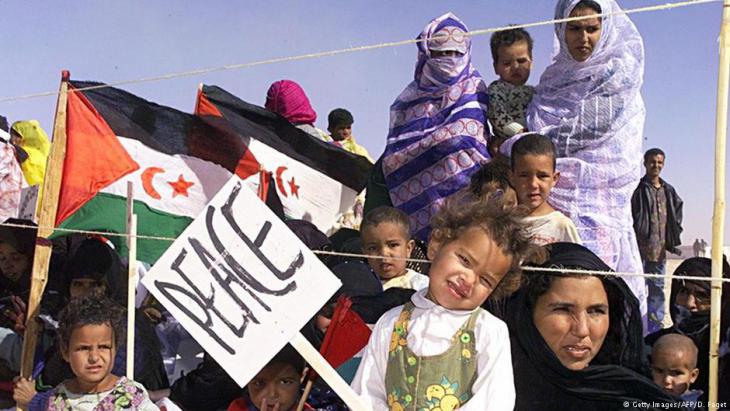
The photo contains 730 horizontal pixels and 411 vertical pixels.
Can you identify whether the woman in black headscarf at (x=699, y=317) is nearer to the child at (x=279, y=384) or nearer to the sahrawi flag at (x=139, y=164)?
the child at (x=279, y=384)

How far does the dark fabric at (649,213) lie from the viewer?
754 centimetres

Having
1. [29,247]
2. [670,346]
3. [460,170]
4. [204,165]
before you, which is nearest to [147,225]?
[204,165]

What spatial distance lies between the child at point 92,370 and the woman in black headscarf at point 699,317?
2.10 metres

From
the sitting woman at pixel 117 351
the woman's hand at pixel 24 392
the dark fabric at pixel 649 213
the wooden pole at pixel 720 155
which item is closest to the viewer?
the wooden pole at pixel 720 155

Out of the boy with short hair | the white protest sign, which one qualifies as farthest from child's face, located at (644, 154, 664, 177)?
the white protest sign

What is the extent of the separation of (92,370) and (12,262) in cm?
180

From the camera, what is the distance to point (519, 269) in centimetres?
286

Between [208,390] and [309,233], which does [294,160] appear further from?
[208,390]

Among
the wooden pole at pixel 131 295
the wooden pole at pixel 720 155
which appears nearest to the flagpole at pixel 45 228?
the wooden pole at pixel 131 295

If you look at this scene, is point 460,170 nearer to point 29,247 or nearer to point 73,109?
point 73,109

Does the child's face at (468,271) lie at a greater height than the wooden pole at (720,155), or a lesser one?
lesser

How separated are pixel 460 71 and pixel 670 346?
2.09m

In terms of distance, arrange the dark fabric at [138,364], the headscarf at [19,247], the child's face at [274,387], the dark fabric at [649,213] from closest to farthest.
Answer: the child's face at [274,387] → the dark fabric at [138,364] → the headscarf at [19,247] → the dark fabric at [649,213]

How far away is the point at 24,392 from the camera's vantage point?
11.9 ft
